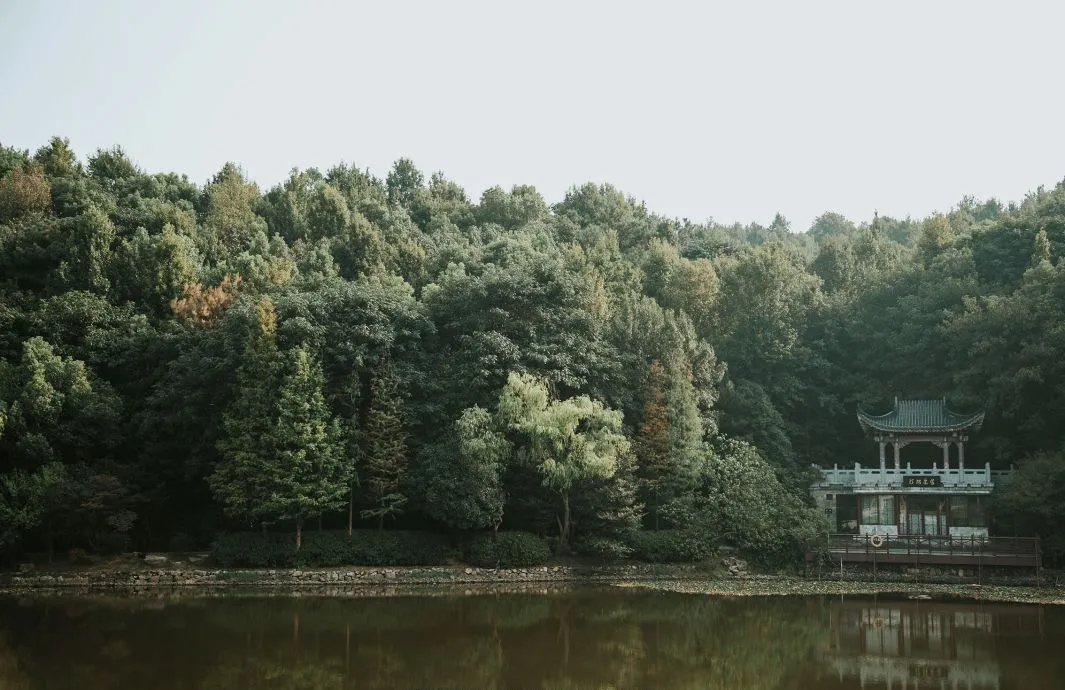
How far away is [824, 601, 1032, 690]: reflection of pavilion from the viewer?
17.7m

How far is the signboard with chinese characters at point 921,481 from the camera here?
34000mm

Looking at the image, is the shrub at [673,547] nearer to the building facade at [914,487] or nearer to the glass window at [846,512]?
the building facade at [914,487]

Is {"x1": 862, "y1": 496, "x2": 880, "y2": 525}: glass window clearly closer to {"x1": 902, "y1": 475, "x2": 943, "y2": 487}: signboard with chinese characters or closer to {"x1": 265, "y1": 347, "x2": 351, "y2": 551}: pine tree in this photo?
{"x1": 902, "y1": 475, "x2": 943, "y2": 487}: signboard with chinese characters

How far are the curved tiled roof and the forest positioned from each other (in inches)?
36.1

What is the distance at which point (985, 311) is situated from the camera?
122ft

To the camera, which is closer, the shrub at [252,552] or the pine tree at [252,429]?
the shrub at [252,552]

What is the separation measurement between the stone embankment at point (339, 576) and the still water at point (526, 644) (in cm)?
385

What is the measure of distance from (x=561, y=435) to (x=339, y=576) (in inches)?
308

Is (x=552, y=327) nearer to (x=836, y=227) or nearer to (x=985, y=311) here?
(x=985, y=311)

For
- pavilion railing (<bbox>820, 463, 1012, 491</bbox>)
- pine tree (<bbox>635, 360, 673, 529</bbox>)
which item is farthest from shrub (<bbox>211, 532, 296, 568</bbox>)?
pavilion railing (<bbox>820, 463, 1012, 491</bbox>)

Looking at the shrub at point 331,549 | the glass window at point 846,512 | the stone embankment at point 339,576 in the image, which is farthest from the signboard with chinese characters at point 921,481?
the shrub at point 331,549

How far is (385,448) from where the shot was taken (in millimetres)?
32875

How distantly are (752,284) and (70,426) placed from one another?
2615cm

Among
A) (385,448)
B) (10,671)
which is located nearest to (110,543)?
(385,448)
